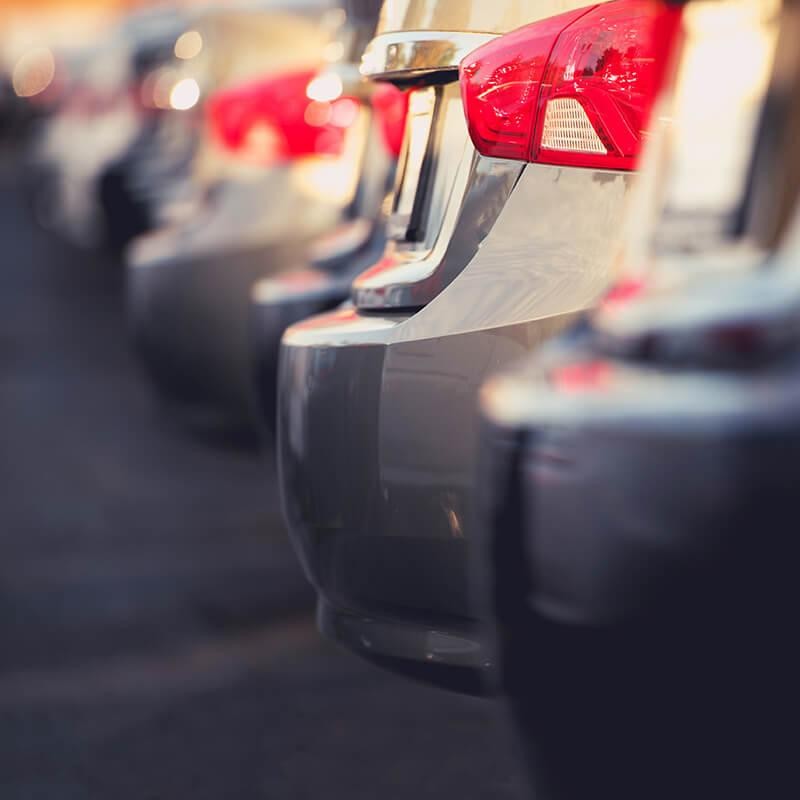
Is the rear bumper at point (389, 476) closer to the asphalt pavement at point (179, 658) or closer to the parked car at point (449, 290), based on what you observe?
the parked car at point (449, 290)

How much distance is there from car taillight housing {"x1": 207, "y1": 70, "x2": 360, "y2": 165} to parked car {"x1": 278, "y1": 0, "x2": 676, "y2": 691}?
2.32 m

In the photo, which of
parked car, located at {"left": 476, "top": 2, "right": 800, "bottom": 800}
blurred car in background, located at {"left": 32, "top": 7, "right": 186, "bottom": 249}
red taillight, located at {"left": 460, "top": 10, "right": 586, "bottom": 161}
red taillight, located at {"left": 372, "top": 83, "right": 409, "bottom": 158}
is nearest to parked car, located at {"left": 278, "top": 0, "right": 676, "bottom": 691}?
red taillight, located at {"left": 460, "top": 10, "right": 586, "bottom": 161}

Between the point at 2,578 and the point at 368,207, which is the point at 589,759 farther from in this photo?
the point at 2,578

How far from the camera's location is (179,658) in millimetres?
3934

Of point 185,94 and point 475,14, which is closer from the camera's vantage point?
point 475,14

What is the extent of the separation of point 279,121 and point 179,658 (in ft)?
7.18

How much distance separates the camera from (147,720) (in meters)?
3.52

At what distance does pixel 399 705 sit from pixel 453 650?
717mm

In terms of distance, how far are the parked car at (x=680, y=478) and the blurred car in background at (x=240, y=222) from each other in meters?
3.04

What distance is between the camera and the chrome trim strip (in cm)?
284

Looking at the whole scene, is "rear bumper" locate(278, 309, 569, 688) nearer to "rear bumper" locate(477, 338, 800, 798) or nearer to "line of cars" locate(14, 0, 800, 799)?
"line of cars" locate(14, 0, 800, 799)

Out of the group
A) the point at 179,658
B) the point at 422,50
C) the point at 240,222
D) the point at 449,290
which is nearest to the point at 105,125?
the point at 240,222

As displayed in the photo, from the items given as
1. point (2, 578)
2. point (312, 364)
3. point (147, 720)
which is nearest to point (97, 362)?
point (2, 578)

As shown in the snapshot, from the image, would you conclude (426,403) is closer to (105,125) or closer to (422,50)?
(422,50)
